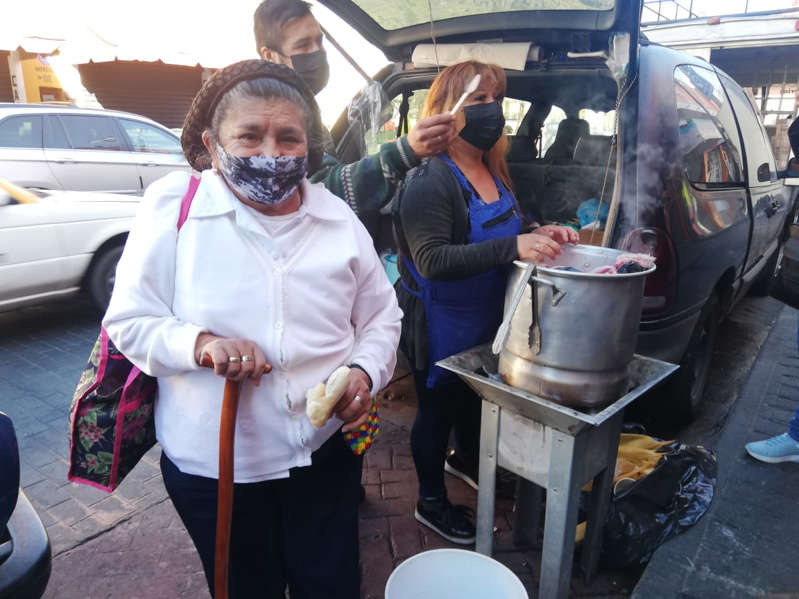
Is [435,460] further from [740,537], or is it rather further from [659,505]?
[740,537]

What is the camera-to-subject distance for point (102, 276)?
17.7 feet

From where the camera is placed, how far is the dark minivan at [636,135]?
259 cm

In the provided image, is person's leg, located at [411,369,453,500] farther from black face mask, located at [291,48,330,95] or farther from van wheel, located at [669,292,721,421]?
van wheel, located at [669,292,721,421]

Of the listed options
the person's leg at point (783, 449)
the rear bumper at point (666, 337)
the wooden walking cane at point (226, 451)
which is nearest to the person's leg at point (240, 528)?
the wooden walking cane at point (226, 451)

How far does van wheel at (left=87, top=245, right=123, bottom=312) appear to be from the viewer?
5.35 meters

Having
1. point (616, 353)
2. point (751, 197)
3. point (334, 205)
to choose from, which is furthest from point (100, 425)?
point (751, 197)

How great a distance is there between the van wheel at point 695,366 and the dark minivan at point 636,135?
0.01 m

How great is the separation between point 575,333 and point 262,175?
1.04m

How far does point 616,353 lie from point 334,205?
0.99m

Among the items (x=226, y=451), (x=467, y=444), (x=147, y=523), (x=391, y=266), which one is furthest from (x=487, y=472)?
(x=147, y=523)

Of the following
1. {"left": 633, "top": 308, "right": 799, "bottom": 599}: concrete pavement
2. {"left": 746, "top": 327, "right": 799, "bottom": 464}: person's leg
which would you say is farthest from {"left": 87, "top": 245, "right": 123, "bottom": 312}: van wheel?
{"left": 746, "top": 327, "right": 799, "bottom": 464}: person's leg

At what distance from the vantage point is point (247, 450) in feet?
4.56

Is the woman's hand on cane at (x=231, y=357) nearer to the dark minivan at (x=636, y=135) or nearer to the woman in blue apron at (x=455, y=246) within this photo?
the woman in blue apron at (x=455, y=246)

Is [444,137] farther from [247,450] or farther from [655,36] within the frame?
[655,36]
